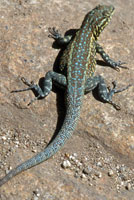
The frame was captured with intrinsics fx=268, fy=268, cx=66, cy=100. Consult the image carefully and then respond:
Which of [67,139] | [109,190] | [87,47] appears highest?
[87,47]

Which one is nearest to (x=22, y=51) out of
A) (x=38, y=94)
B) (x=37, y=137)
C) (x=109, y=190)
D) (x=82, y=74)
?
(x=38, y=94)

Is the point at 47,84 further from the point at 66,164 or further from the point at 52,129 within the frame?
the point at 66,164

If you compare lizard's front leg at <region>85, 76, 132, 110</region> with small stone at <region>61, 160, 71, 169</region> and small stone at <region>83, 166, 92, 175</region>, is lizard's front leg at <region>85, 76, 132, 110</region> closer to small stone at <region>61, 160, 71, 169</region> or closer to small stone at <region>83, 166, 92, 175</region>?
small stone at <region>83, 166, 92, 175</region>

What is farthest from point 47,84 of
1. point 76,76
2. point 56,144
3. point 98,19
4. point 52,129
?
point 98,19

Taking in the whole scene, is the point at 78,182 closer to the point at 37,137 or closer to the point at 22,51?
the point at 37,137

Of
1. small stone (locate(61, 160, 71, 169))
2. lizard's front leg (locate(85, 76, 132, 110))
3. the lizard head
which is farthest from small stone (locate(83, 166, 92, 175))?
the lizard head

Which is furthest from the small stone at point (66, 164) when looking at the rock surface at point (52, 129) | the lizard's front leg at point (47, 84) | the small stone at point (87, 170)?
the lizard's front leg at point (47, 84)
